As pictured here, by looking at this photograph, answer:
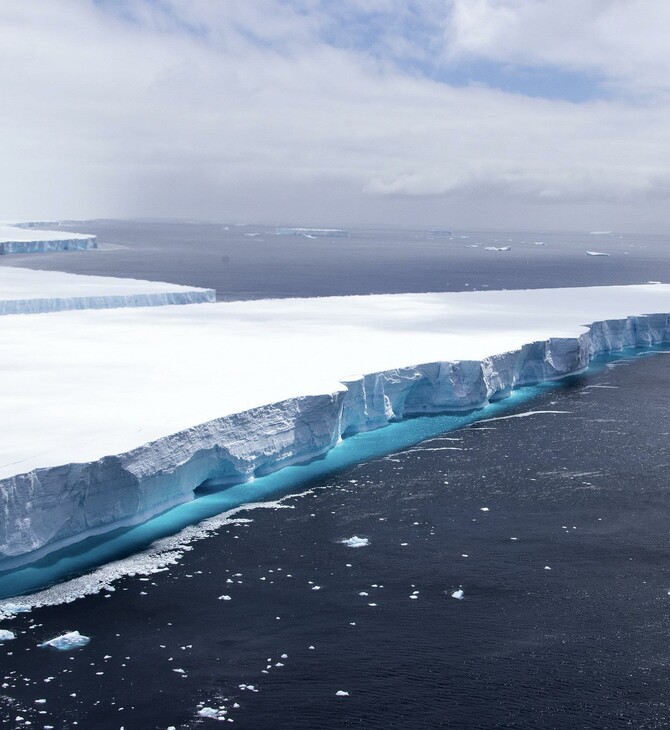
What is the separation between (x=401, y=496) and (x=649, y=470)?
316 cm

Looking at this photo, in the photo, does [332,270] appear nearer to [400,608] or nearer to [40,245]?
[40,245]

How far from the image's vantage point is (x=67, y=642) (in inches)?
254

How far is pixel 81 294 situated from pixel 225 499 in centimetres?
1239

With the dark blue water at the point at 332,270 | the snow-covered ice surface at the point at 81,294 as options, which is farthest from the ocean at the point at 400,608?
the dark blue water at the point at 332,270

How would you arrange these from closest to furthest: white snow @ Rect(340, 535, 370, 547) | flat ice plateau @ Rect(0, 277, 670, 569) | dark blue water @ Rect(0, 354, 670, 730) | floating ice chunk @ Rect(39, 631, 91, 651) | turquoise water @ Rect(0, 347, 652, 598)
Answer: dark blue water @ Rect(0, 354, 670, 730), floating ice chunk @ Rect(39, 631, 91, 651), turquoise water @ Rect(0, 347, 652, 598), flat ice plateau @ Rect(0, 277, 670, 569), white snow @ Rect(340, 535, 370, 547)

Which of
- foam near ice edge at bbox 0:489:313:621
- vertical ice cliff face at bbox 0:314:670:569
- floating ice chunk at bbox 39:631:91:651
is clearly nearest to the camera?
floating ice chunk at bbox 39:631:91:651

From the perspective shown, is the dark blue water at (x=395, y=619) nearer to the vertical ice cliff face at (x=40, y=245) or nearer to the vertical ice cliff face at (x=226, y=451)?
the vertical ice cliff face at (x=226, y=451)

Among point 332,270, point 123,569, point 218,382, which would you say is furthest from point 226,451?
point 332,270

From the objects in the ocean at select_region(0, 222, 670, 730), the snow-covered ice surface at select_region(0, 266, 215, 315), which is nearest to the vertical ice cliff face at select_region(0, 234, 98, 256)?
the snow-covered ice surface at select_region(0, 266, 215, 315)

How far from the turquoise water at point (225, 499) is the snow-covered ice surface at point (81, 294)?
9615 millimetres

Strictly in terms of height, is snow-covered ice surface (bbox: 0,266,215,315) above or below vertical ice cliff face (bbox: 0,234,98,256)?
below

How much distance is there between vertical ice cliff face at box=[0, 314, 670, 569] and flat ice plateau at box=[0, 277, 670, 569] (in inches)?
0.7

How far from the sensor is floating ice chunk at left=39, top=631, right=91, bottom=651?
21.0 ft

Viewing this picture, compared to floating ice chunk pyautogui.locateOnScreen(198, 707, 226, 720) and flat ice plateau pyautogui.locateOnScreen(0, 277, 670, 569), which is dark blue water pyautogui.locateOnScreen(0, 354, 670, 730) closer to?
floating ice chunk pyautogui.locateOnScreen(198, 707, 226, 720)
